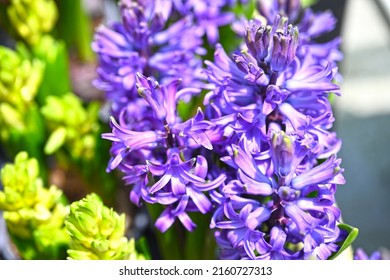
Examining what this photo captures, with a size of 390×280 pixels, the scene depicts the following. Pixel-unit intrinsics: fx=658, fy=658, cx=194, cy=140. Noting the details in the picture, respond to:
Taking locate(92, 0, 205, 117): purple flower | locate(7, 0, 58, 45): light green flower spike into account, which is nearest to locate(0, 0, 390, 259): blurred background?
locate(7, 0, 58, 45): light green flower spike

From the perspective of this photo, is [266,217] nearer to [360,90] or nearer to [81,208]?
[81,208]

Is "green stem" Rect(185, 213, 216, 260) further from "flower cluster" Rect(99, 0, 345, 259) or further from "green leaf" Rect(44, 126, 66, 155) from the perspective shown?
"green leaf" Rect(44, 126, 66, 155)

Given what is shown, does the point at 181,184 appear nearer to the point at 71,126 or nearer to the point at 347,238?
the point at 347,238

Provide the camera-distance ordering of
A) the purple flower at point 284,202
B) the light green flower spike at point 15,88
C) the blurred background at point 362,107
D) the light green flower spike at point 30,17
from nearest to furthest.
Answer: the purple flower at point 284,202 < the light green flower spike at point 15,88 < the light green flower spike at point 30,17 < the blurred background at point 362,107

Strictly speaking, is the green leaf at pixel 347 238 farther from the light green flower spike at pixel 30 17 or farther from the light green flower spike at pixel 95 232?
the light green flower spike at pixel 30 17

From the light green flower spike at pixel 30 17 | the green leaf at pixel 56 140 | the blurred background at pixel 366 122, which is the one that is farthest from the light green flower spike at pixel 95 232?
the blurred background at pixel 366 122

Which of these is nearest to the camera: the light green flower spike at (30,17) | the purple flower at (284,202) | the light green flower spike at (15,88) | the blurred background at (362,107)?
the purple flower at (284,202)
